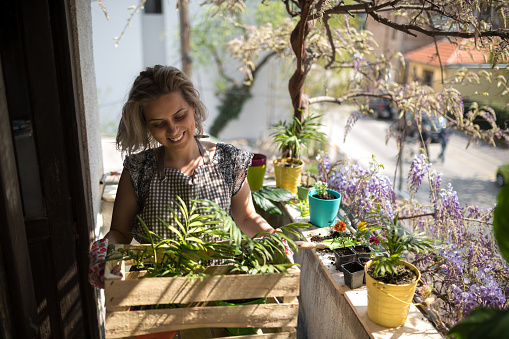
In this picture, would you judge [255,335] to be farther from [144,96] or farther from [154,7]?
[154,7]

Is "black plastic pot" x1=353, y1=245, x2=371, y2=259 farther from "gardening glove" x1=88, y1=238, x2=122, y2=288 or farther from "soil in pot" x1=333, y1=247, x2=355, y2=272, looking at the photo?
"gardening glove" x1=88, y1=238, x2=122, y2=288

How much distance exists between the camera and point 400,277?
47.2 inches

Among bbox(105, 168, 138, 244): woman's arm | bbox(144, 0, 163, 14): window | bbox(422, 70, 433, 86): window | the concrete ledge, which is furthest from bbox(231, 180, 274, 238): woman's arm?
bbox(144, 0, 163, 14): window

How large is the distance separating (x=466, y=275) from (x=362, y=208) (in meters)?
0.49

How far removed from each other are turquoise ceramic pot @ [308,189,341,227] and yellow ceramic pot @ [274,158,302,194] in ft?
1.23

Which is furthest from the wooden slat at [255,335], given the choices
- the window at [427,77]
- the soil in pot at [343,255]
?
the window at [427,77]

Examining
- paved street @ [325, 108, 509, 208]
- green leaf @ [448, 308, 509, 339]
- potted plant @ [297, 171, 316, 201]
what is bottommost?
paved street @ [325, 108, 509, 208]

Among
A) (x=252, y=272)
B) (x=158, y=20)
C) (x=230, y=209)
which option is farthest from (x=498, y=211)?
(x=158, y=20)

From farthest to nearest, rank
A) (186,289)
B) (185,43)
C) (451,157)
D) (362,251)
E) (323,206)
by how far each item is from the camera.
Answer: (185,43), (451,157), (323,206), (362,251), (186,289)

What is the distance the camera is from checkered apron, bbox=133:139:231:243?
1422 mm

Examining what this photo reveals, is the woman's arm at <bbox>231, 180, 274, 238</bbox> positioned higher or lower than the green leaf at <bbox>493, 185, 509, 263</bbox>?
lower

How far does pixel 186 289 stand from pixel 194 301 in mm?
51

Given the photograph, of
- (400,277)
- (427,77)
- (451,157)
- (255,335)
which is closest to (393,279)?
(400,277)

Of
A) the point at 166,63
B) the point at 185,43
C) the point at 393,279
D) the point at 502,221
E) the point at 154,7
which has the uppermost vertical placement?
the point at 154,7
